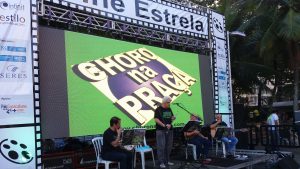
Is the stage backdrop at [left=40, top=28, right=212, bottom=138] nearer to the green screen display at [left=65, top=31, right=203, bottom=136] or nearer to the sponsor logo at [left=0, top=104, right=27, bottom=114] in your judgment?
the green screen display at [left=65, top=31, right=203, bottom=136]

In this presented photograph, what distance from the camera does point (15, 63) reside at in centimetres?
700

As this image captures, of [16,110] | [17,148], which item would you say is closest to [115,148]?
[17,148]

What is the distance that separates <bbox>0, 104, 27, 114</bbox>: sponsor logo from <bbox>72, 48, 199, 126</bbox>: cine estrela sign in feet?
5.41

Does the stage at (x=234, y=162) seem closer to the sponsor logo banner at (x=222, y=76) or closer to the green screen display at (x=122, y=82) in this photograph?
the green screen display at (x=122, y=82)

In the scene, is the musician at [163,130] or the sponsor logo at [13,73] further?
the musician at [163,130]

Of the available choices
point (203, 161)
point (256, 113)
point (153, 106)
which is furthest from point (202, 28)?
point (256, 113)

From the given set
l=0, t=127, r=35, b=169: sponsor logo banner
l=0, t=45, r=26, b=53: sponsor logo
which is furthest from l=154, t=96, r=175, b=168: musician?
l=0, t=45, r=26, b=53: sponsor logo

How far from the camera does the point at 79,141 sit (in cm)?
968

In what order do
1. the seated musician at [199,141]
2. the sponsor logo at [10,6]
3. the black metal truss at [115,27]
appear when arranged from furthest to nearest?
the seated musician at [199,141]
the black metal truss at [115,27]
the sponsor logo at [10,6]

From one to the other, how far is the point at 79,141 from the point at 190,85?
363 centimetres

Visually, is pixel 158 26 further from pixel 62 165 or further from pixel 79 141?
pixel 62 165

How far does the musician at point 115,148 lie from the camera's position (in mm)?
7352

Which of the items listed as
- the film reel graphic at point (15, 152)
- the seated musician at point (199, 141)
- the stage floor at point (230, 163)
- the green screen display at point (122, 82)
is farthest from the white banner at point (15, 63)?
the seated musician at point (199, 141)

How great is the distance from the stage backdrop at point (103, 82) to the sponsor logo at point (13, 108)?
0.62m
